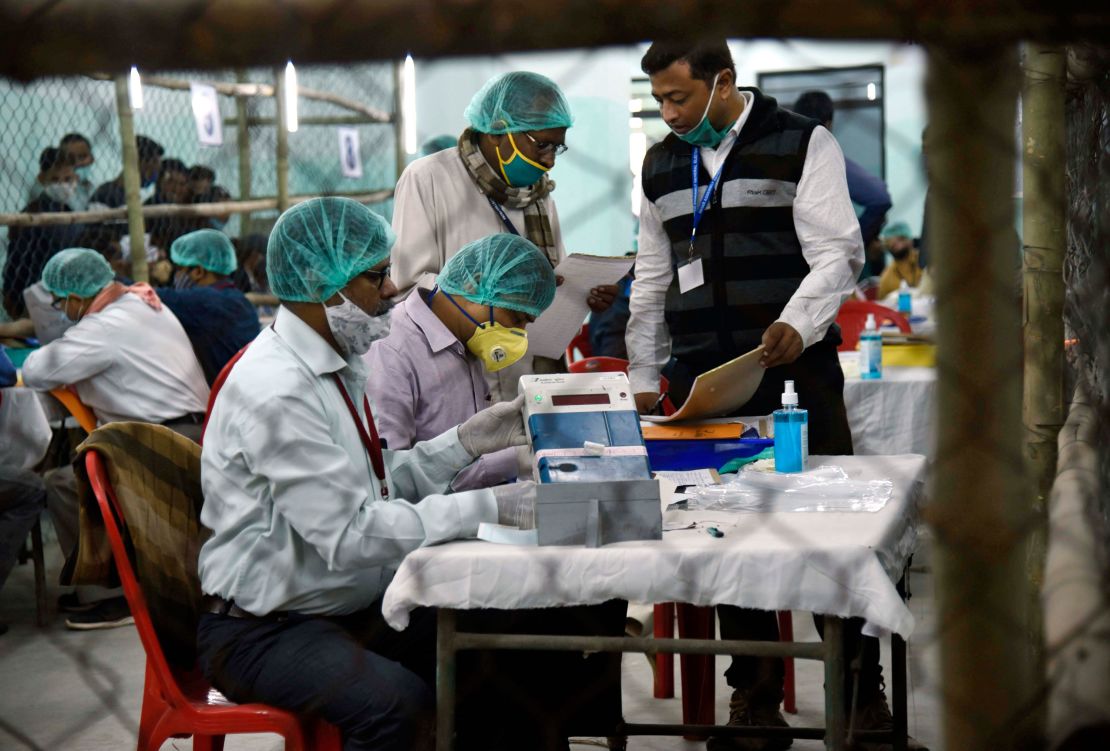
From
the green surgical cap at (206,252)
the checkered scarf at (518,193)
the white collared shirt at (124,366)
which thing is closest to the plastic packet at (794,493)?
the checkered scarf at (518,193)

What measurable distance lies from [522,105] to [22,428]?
224cm

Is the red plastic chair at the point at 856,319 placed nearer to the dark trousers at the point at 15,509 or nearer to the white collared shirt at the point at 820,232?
the white collared shirt at the point at 820,232

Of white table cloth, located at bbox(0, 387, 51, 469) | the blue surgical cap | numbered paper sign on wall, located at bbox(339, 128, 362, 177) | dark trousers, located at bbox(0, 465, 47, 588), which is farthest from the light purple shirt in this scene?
numbered paper sign on wall, located at bbox(339, 128, 362, 177)

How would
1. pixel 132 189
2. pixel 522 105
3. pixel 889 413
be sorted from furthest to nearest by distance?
pixel 132 189 → pixel 889 413 → pixel 522 105

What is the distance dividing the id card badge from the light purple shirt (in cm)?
53

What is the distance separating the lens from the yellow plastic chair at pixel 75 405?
4.16 metres

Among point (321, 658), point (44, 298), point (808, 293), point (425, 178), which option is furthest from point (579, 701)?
point (44, 298)

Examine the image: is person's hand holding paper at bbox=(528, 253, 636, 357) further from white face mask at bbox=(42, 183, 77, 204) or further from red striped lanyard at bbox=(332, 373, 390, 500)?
white face mask at bbox=(42, 183, 77, 204)

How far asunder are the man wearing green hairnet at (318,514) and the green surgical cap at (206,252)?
121 inches

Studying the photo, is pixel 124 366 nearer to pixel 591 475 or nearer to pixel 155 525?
pixel 155 525

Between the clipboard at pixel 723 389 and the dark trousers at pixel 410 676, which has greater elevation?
the clipboard at pixel 723 389

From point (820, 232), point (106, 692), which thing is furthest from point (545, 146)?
point (106, 692)

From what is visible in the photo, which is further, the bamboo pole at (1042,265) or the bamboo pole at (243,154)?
the bamboo pole at (243,154)

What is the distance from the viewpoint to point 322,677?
1.87 meters
